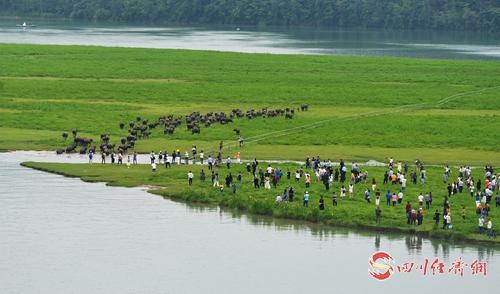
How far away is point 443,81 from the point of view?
125m

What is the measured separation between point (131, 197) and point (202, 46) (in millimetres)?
116624

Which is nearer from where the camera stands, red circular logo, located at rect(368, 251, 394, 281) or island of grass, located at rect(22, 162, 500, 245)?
red circular logo, located at rect(368, 251, 394, 281)

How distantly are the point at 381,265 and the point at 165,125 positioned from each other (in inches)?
1486

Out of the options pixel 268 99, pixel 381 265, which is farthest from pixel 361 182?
pixel 268 99

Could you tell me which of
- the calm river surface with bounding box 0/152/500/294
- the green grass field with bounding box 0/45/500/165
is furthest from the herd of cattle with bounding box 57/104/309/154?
the calm river surface with bounding box 0/152/500/294

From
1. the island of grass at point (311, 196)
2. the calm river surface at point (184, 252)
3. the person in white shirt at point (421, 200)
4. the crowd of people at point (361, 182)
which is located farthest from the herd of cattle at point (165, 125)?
the person in white shirt at point (421, 200)

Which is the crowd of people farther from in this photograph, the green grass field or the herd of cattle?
the green grass field

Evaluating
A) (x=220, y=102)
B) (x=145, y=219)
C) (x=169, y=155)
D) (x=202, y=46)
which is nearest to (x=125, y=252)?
(x=145, y=219)

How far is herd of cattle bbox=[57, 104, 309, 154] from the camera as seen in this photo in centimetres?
7950

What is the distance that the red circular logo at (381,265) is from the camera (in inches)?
1980

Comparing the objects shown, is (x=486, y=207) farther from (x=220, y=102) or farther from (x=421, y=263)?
(x=220, y=102)

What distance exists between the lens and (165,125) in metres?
86.7

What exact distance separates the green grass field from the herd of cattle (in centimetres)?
86

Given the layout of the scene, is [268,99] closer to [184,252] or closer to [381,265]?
[184,252]
